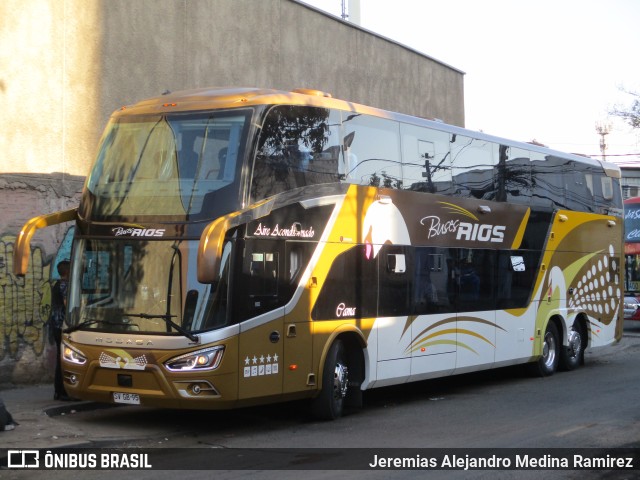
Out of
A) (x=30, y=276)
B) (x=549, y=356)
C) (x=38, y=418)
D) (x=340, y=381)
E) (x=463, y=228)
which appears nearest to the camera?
(x=38, y=418)

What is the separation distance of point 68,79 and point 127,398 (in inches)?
261

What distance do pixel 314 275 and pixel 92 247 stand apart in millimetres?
2875

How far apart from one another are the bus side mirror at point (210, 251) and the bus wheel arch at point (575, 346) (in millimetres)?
10958

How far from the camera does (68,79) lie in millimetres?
15414

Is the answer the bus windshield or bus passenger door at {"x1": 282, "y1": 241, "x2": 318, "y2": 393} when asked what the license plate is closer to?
bus passenger door at {"x1": 282, "y1": 241, "x2": 318, "y2": 393}

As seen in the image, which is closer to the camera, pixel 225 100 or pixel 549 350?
pixel 225 100

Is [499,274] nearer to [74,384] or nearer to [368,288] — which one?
[368,288]

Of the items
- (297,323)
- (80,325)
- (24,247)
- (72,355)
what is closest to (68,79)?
(24,247)

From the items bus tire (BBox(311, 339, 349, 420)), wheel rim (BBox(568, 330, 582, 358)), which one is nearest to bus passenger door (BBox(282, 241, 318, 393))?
bus tire (BBox(311, 339, 349, 420))

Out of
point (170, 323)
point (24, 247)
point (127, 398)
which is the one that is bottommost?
point (127, 398)

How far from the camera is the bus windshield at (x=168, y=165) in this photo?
11078 mm

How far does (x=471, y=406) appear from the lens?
14078 millimetres

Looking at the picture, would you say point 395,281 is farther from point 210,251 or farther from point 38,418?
point 38,418

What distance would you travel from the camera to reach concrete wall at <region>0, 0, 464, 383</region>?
14555 mm
